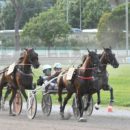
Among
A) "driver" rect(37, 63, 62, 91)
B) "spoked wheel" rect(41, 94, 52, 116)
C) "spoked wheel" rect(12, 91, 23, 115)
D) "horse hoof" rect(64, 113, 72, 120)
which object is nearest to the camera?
"horse hoof" rect(64, 113, 72, 120)

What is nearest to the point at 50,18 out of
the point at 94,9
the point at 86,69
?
the point at 94,9

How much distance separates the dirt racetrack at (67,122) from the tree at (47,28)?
53.2m

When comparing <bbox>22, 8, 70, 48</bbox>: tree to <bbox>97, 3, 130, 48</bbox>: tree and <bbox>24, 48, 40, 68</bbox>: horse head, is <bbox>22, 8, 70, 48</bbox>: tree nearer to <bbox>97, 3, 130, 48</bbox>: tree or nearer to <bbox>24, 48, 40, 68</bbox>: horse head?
<bbox>97, 3, 130, 48</bbox>: tree

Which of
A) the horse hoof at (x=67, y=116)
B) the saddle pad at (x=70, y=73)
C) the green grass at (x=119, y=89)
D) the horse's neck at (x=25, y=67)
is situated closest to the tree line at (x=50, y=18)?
the green grass at (x=119, y=89)

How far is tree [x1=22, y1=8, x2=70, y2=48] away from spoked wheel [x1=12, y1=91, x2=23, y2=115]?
174 ft

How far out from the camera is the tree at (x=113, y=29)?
71500mm

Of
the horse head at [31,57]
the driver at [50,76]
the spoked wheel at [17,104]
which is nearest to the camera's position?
the horse head at [31,57]

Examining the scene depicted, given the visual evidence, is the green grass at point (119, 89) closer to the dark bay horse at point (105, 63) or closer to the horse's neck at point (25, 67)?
the dark bay horse at point (105, 63)

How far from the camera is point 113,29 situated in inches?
2889

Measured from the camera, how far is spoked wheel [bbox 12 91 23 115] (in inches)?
722

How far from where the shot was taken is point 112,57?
61.7 ft

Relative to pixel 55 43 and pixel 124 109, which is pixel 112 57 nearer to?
pixel 124 109

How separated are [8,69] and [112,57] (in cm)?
325

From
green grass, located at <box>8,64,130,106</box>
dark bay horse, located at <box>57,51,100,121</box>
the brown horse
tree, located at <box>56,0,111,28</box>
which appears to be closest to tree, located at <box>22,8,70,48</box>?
tree, located at <box>56,0,111,28</box>
